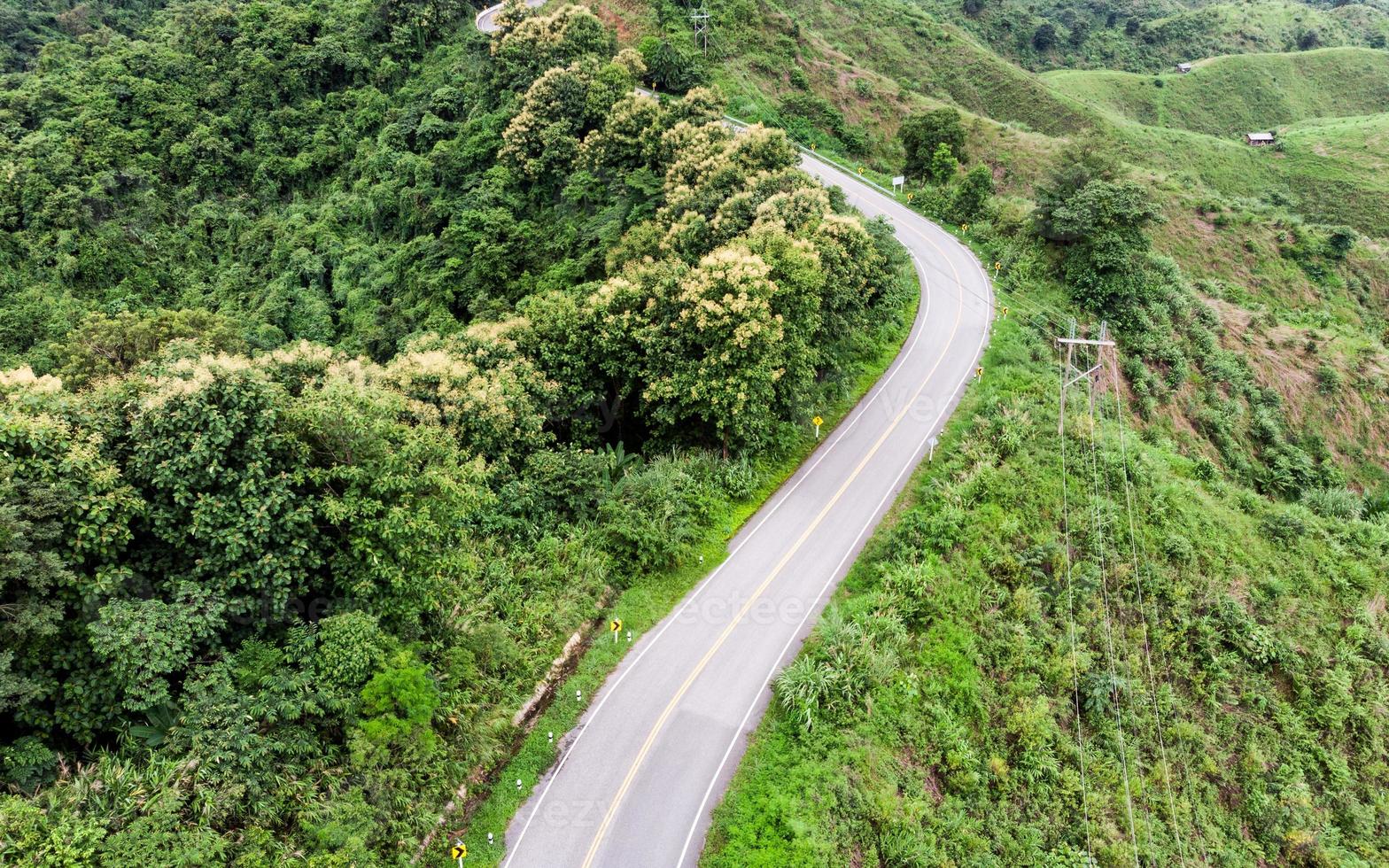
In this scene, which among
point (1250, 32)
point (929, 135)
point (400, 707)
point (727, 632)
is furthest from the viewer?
point (1250, 32)

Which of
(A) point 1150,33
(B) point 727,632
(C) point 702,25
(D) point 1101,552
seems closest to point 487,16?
(C) point 702,25

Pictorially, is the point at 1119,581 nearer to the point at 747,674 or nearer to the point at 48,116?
the point at 747,674

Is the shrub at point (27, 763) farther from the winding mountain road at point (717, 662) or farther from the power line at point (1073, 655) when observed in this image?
the power line at point (1073, 655)

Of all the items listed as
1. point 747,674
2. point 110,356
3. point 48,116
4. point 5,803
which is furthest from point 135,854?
point 48,116

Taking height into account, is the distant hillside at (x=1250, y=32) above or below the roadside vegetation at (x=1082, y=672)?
above

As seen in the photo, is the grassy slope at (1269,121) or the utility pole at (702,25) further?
the grassy slope at (1269,121)

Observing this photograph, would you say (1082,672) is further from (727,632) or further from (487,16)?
(487,16)

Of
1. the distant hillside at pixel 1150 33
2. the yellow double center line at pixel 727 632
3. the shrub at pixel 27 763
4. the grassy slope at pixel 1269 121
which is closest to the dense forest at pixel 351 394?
the shrub at pixel 27 763
